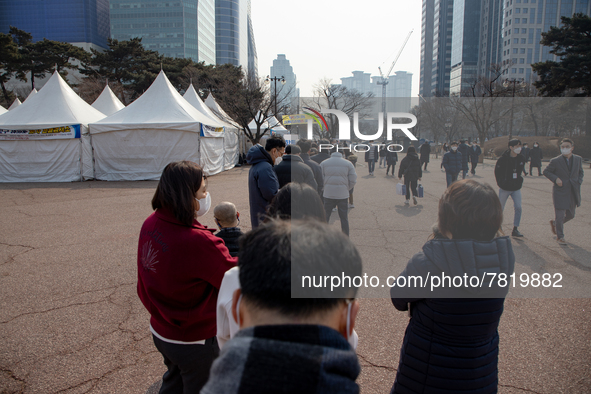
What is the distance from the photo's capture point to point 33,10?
88750 mm

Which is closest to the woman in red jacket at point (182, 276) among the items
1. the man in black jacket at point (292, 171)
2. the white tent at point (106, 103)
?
the man in black jacket at point (292, 171)

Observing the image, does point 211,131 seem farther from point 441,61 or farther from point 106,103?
point 441,61

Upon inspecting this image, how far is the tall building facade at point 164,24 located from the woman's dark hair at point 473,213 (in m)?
94.9

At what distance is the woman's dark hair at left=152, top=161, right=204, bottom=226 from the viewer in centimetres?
186

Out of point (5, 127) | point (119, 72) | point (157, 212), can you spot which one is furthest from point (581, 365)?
point (119, 72)

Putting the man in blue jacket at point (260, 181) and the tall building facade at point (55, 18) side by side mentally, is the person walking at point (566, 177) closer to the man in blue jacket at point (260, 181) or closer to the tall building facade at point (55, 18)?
the man in blue jacket at point (260, 181)

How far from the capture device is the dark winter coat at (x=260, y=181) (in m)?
4.42

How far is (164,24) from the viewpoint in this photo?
89.1 meters

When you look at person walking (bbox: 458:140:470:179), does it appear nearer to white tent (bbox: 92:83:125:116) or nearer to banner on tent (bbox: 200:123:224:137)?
banner on tent (bbox: 200:123:224:137)

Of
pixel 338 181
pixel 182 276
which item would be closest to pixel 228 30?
pixel 338 181

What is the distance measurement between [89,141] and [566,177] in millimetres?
15875

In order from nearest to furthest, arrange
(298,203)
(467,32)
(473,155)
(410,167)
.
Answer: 1. (298,203)
2. (473,155)
3. (410,167)
4. (467,32)

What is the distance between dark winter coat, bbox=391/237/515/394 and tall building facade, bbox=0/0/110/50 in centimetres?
10554

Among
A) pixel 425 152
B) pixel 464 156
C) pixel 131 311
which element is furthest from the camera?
pixel 425 152
